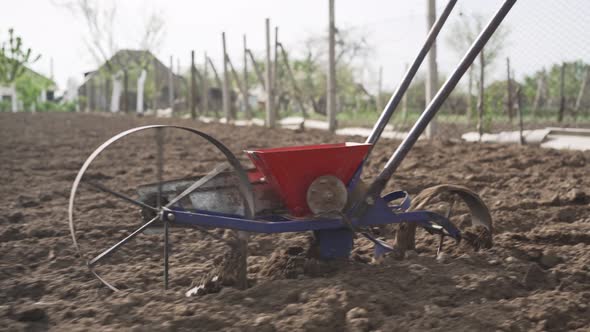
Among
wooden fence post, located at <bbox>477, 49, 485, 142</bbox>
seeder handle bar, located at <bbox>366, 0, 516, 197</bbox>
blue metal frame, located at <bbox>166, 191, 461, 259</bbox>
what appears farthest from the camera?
wooden fence post, located at <bbox>477, 49, 485, 142</bbox>

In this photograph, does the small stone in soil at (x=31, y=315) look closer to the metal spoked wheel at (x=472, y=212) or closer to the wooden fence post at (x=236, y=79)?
the metal spoked wheel at (x=472, y=212)

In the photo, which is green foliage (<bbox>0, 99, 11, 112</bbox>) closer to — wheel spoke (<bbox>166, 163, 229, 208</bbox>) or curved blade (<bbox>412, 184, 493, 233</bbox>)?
wheel spoke (<bbox>166, 163, 229, 208</bbox>)

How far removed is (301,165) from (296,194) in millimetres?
127

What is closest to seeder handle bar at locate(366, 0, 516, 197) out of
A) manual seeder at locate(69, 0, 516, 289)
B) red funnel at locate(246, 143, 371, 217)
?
manual seeder at locate(69, 0, 516, 289)

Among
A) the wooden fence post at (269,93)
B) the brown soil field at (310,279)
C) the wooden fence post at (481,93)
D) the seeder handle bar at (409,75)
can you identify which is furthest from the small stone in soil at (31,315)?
the wooden fence post at (269,93)

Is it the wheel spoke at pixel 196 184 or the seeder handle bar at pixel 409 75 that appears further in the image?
the seeder handle bar at pixel 409 75

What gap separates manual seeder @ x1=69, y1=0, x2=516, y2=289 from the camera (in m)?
2.56

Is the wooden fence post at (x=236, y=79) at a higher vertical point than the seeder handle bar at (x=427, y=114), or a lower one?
higher

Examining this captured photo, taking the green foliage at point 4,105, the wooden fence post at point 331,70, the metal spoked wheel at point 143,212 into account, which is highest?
the green foliage at point 4,105

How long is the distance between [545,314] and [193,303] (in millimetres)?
1192

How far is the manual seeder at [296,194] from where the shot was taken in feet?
8.39

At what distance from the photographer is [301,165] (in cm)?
262

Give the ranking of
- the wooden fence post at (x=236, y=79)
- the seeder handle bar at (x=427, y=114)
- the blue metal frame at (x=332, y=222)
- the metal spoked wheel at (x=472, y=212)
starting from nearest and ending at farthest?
the blue metal frame at (x=332, y=222) → the seeder handle bar at (x=427, y=114) → the metal spoked wheel at (x=472, y=212) → the wooden fence post at (x=236, y=79)

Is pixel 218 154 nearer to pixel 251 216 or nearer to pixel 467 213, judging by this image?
pixel 467 213
